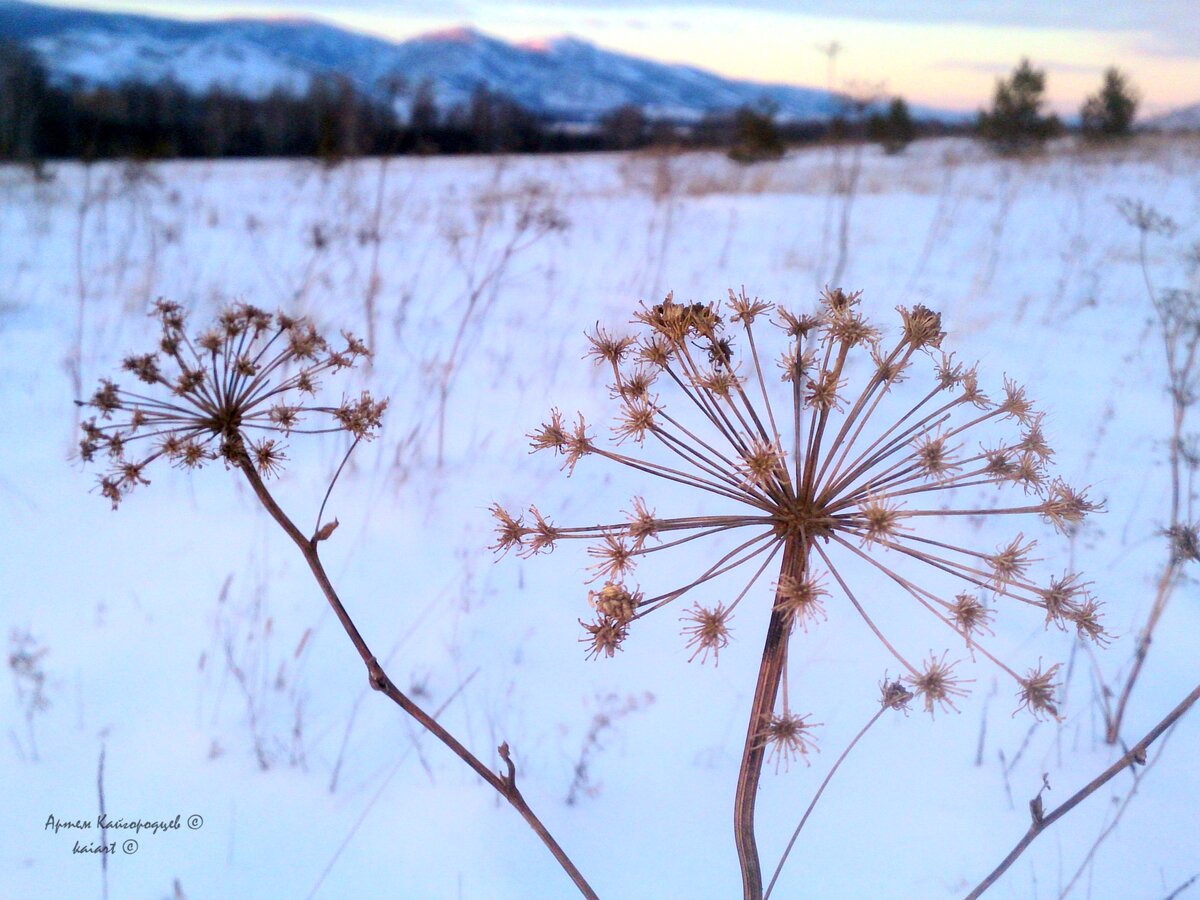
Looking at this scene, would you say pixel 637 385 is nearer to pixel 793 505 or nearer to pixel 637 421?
pixel 637 421

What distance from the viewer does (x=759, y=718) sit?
95cm

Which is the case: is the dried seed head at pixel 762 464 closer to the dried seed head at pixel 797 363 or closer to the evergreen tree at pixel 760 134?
the dried seed head at pixel 797 363

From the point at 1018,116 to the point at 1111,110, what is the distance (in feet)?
14.8

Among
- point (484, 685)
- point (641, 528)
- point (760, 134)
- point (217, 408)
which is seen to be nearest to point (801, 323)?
point (641, 528)

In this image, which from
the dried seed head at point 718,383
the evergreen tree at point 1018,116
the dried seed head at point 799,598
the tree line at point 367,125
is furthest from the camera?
the evergreen tree at point 1018,116

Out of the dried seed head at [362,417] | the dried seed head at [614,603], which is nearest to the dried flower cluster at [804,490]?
the dried seed head at [614,603]

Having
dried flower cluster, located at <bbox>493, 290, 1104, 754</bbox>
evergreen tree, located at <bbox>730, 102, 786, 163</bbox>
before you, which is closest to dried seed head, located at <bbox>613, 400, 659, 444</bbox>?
dried flower cluster, located at <bbox>493, 290, 1104, 754</bbox>

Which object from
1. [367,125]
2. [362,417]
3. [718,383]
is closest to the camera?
[718,383]

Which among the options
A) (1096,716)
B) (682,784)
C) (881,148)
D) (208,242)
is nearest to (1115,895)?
(1096,716)

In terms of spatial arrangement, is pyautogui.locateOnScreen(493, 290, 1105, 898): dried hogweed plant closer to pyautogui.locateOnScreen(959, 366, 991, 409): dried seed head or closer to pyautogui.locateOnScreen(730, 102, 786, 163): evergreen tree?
pyautogui.locateOnScreen(959, 366, 991, 409): dried seed head

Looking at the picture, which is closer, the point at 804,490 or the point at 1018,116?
the point at 804,490

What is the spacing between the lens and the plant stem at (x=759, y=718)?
3.14 ft

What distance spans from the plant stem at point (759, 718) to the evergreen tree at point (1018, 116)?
27735 mm

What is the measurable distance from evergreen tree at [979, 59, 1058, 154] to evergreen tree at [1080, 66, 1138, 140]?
1.79 metres
